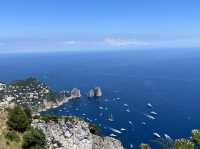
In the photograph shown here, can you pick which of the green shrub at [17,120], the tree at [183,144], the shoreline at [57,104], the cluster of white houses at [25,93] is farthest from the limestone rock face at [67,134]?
the cluster of white houses at [25,93]

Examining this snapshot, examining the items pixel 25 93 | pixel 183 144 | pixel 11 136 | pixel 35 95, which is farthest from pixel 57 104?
pixel 183 144

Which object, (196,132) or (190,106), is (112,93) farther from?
(196,132)

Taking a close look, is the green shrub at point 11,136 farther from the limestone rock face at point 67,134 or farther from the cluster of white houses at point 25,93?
the cluster of white houses at point 25,93

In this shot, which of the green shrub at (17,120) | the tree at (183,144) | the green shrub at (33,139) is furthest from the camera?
the green shrub at (17,120)

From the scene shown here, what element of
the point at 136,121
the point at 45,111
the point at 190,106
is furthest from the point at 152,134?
the point at 45,111

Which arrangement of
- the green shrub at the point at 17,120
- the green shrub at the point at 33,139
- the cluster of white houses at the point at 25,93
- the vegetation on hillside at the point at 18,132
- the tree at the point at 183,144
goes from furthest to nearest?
the cluster of white houses at the point at 25,93 < the green shrub at the point at 17,120 < the green shrub at the point at 33,139 < the vegetation on hillside at the point at 18,132 < the tree at the point at 183,144

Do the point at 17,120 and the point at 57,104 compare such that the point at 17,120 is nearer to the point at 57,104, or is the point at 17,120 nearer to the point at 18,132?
the point at 18,132
